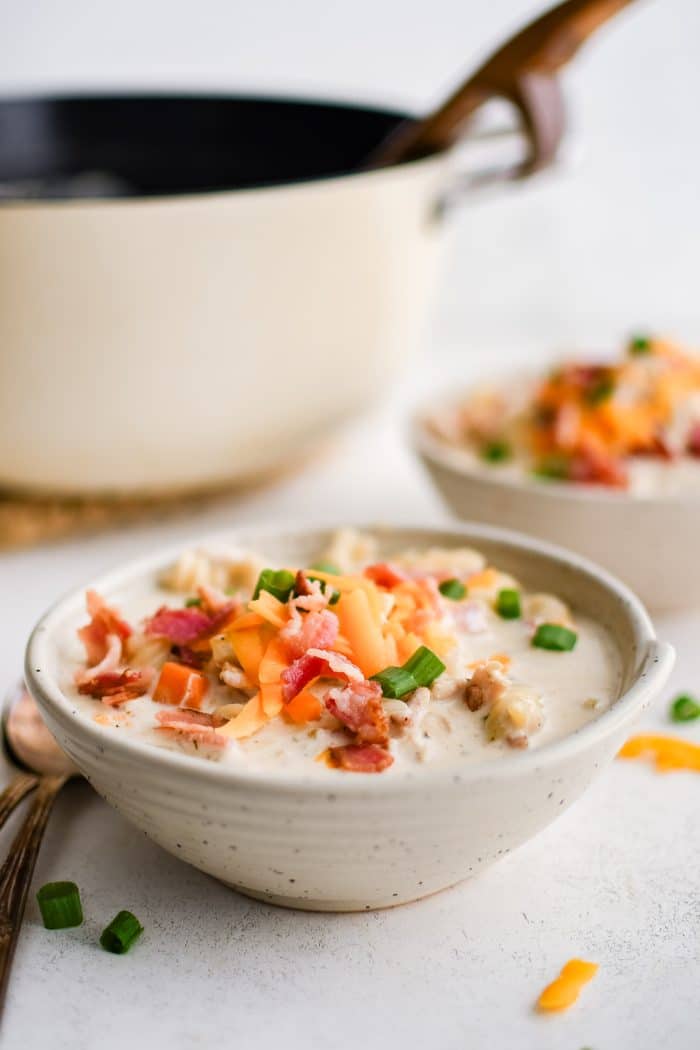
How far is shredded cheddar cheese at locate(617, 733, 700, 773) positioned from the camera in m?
1.49

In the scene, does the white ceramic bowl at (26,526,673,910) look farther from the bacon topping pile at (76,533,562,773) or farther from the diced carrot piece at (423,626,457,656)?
the diced carrot piece at (423,626,457,656)

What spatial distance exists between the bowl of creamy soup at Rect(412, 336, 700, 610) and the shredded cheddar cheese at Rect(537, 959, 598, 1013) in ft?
2.45

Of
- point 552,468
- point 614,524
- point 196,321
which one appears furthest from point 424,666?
point 196,321

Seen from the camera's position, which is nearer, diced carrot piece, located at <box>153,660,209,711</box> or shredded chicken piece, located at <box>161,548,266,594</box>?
diced carrot piece, located at <box>153,660,209,711</box>

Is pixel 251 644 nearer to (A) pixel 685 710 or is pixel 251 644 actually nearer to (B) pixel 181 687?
(B) pixel 181 687

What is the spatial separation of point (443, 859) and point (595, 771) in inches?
6.6

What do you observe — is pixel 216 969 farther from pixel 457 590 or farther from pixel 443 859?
pixel 457 590

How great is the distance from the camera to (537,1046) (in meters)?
1.06

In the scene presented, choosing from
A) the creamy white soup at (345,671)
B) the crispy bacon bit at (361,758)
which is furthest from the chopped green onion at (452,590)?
the crispy bacon bit at (361,758)

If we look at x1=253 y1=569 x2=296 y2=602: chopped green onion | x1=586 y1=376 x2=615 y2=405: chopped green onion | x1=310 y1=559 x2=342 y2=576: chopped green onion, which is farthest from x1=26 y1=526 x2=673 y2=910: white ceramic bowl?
x1=586 y1=376 x2=615 y2=405: chopped green onion

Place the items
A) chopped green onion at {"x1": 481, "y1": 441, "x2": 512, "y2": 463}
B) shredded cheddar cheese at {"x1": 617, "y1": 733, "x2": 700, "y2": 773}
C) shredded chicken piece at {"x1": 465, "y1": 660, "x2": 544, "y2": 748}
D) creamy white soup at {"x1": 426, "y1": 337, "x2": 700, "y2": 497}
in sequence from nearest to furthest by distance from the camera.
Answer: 1. shredded chicken piece at {"x1": 465, "y1": 660, "x2": 544, "y2": 748}
2. shredded cheddar cheese at {"x1": 617, "y1": 733, "x2": 700, "y2": 773}
3. creamy white soup at {"x1": 426, "y1": 337, "x2": 700, "y2": 497}
4. chopped green onion at {"x1": 481, "y1": 441, "x2": 512, "y2": 463}

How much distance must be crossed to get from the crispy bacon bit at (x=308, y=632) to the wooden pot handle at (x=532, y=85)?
1.05m

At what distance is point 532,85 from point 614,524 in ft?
2.27

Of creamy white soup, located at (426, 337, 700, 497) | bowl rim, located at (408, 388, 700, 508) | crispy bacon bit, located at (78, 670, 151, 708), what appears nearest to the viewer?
crispy bacon bit, located at (78, 670, 151, 708)
